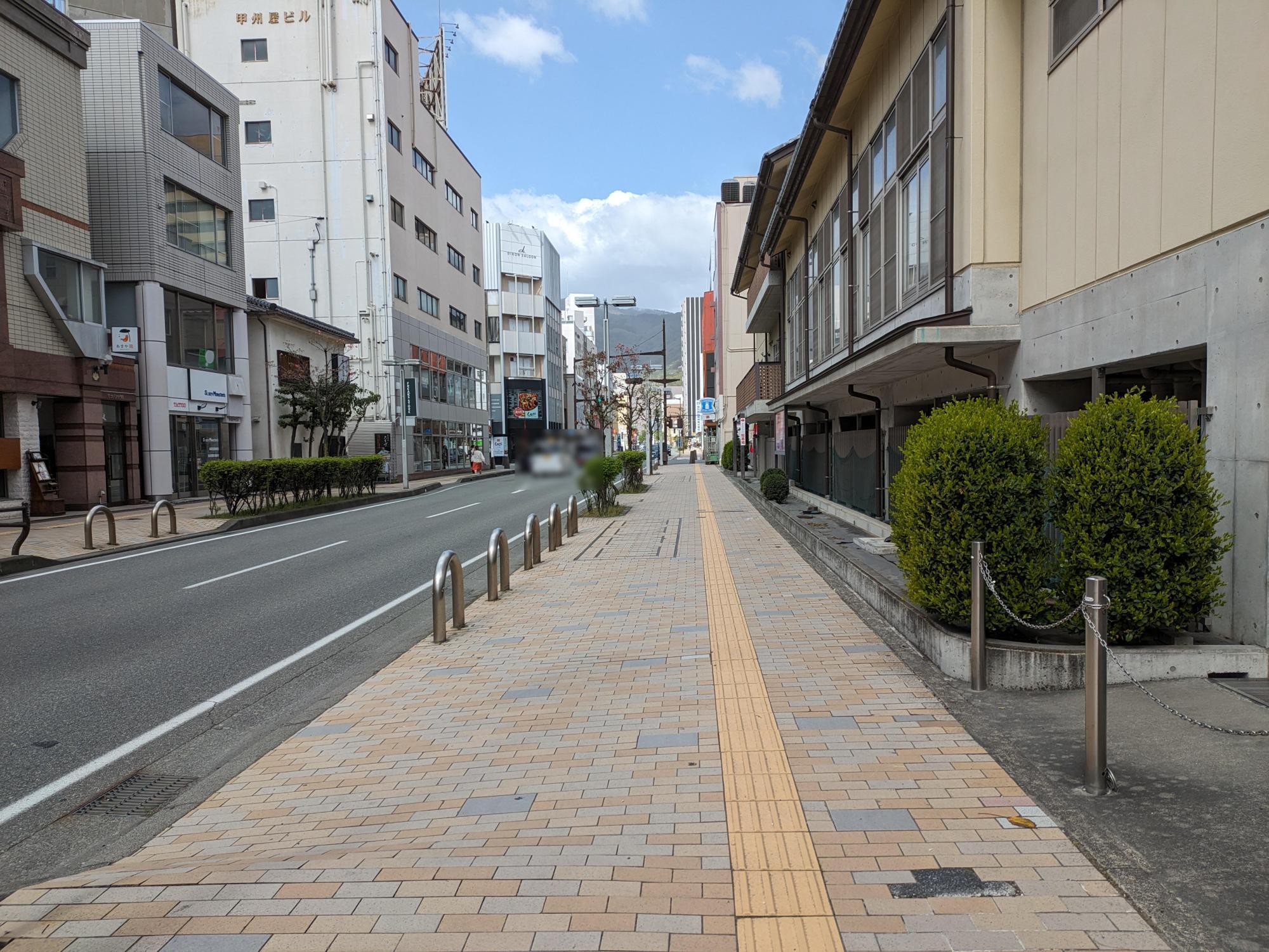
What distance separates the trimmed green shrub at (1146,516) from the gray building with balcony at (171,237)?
27.2 metres

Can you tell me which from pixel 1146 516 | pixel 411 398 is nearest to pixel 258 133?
pixel 411 398

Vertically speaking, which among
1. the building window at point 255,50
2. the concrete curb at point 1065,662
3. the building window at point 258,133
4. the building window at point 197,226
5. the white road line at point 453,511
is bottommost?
the white road line at point 453,511

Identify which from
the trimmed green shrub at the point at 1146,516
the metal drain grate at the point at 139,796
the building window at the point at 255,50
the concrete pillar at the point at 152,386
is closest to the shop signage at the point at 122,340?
the concrete pillar at the point at 152,386

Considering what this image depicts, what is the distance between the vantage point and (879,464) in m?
14.9

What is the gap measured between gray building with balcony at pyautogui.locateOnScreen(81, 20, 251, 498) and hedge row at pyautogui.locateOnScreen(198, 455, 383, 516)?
3.97 m

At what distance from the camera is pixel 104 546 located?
16172 millimetres

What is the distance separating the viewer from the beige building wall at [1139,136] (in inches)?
219

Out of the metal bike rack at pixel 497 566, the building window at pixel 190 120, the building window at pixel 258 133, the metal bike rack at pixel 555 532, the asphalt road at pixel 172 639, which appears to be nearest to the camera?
the asphalt road at pixel 172 639

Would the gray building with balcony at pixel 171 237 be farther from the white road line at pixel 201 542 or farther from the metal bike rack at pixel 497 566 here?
the metal bike rack at pixel 497 566

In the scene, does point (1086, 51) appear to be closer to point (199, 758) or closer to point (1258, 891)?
point (1258, 891)

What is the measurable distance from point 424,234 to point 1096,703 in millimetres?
45201

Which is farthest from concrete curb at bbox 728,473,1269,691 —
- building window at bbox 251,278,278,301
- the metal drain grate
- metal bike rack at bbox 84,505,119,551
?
building window at bbox 251,278,278,301

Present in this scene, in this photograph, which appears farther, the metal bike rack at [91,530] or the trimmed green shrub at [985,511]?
the metal bike rack at [91,530]

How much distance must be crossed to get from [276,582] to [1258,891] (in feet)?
38.3
